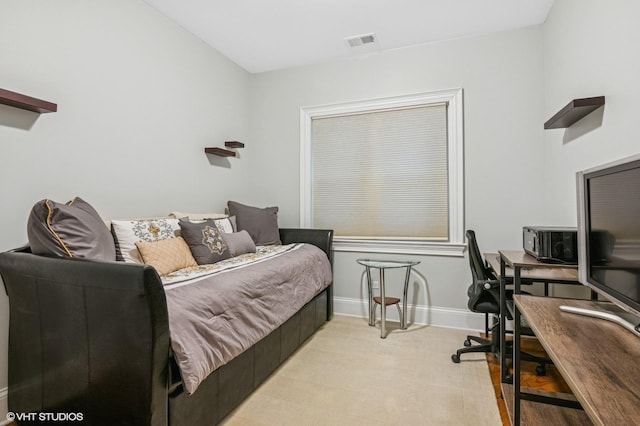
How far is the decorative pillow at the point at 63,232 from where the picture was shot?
158 cm

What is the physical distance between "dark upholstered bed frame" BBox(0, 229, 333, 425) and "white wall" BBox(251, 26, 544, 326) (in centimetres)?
212

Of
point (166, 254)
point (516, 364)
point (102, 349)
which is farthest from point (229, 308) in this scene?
point (516, 364)

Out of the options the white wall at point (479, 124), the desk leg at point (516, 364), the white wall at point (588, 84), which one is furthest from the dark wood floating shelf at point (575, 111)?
the desk leg at point (516, 364)

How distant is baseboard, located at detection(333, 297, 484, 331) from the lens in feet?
10.2

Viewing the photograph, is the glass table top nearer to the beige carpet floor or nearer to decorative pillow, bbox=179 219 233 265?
the beige carpet floor

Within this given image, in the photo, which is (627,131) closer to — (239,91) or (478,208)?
(478,208)

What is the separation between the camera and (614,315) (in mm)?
1271

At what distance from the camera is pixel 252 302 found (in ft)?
6.31

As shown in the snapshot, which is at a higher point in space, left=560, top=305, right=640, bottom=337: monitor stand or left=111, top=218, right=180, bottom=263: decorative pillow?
left=111, top=218, right=180, bottom=263: decorative pillow

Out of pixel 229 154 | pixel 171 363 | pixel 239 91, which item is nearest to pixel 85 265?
pixel 171 363

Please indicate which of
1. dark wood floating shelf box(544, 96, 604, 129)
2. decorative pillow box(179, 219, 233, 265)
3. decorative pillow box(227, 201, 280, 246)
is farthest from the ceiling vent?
decorative pillow box(179, 219, 233, 265)

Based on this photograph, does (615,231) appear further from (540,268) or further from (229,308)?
(229,308)

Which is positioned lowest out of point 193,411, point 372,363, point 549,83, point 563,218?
point 372,363

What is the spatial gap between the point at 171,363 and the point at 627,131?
2354 mm
